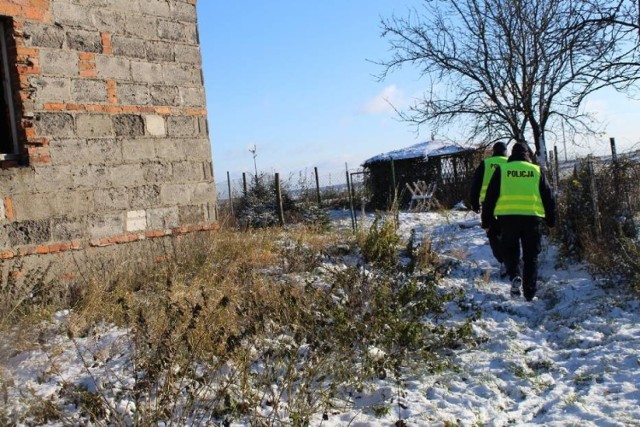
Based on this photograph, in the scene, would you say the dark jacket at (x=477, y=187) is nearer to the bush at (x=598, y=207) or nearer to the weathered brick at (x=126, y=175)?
the bush at (x=598, y=207)

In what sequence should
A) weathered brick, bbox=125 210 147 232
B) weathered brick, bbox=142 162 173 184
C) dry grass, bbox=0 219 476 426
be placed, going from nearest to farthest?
dry grass, bbox=0 219 476 426 < weathered brick, bbox=125 210 147 232 < weathered brick, bbox=142 162 173 184

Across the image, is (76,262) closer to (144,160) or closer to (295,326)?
(144,160)

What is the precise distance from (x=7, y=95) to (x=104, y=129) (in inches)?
40.0

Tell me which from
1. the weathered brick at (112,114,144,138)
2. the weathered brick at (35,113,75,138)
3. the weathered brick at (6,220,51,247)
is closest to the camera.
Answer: the weathered brick at (6,220,51,247)

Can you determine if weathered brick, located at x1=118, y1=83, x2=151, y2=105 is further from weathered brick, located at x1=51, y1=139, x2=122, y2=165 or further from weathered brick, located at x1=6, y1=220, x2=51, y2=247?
weathered brick, located at x1=6, y1=220, x2=51, y2=247

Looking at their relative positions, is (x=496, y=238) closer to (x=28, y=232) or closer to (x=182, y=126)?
(x=182, y=126)

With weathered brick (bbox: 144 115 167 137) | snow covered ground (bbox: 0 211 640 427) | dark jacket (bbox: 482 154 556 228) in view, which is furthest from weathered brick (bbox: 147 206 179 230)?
dark jacket (bbox: 482 154 556 228)

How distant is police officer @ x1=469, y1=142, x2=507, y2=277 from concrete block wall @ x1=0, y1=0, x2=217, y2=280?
3.64 meters

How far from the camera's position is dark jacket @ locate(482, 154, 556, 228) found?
21.8 feet

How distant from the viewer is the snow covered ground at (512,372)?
155 inches

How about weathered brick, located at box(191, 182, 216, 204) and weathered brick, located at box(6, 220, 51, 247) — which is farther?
weathered brick, located at box(191, 182, 216, 204)

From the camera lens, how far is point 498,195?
6.79m

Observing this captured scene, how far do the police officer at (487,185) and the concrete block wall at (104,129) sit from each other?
3.64 meters

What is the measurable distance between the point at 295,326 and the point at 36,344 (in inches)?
79.2
